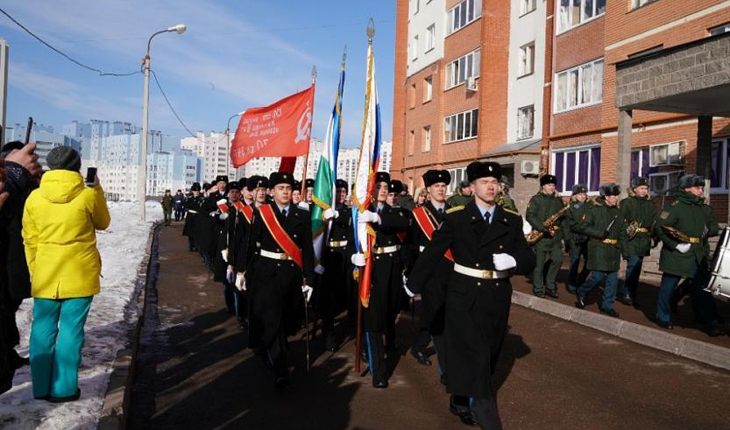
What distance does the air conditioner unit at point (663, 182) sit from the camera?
54.3 ft

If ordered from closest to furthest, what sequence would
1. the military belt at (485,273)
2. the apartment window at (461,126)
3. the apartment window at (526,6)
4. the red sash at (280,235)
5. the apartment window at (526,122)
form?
1. the military belt at (485,273)
2. the red sash at (280,235)
3. the apartment window at (526,122)
4. the apartment window at (526,6)
5. the apartment window at (461,126)

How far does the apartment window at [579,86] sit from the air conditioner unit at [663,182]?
419cm

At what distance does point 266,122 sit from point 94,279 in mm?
5485

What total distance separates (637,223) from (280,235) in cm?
635

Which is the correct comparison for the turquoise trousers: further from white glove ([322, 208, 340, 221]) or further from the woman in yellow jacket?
white glove ([322, 208, 340, 221])

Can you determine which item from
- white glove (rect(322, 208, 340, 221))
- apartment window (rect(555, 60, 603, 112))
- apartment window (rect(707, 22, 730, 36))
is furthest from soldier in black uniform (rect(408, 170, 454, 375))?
apartment window (rect(555, 60, 603, 112))

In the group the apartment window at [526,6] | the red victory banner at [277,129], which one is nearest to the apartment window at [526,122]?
the apartment window at [526,6]

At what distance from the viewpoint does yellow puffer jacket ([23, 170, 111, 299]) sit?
4566 millimetres

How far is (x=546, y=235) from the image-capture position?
1052 centimetres

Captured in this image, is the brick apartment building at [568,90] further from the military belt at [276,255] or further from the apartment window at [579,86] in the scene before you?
the military belt at [276,255]

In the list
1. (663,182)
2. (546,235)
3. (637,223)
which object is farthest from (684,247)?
(663,182)

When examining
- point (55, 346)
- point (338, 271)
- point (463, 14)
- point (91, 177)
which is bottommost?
point (55, 346)

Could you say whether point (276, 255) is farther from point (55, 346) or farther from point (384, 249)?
point (55, 346)

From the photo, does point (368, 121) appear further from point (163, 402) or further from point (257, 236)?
point (163, 402)
